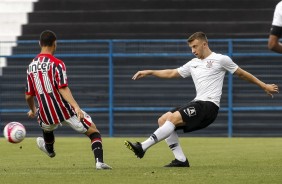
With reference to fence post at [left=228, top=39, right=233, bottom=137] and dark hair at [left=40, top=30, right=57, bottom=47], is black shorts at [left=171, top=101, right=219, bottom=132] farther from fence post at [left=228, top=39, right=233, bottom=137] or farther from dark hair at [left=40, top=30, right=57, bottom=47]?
fence post at [left=228, top=39, right=233, bottom=137]

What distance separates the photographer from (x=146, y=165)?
41.5 feet

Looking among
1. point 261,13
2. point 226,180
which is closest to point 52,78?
point 226,180

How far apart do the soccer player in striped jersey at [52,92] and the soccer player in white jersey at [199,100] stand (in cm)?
69

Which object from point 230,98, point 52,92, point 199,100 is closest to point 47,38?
point 52,92

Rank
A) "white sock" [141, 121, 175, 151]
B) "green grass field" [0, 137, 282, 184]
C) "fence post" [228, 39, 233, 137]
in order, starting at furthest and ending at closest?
1. "fence post" [228, 39, 233, 137]
2. "white sock" [141, 121, 175, 151]
3. "green grass field" [0, 137, 282, 184]

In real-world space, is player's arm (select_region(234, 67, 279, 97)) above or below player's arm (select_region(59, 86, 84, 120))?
above

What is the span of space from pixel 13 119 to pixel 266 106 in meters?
6.02

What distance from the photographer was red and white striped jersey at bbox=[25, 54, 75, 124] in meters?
11.7

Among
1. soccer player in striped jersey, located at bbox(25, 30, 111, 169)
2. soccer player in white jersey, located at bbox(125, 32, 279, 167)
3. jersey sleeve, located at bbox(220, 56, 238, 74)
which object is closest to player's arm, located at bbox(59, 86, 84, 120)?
soccer player in striped jersey, located at bbox(25, 30, 111, 169)

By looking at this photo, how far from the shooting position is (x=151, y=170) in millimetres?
11531

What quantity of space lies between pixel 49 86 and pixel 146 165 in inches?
66.9

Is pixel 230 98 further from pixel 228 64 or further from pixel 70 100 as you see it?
pixel 70 100

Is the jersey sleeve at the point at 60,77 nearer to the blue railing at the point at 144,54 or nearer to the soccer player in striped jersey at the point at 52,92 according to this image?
the soccer player in striped jersey at the point at 52,92

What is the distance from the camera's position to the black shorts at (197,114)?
1196 cm
